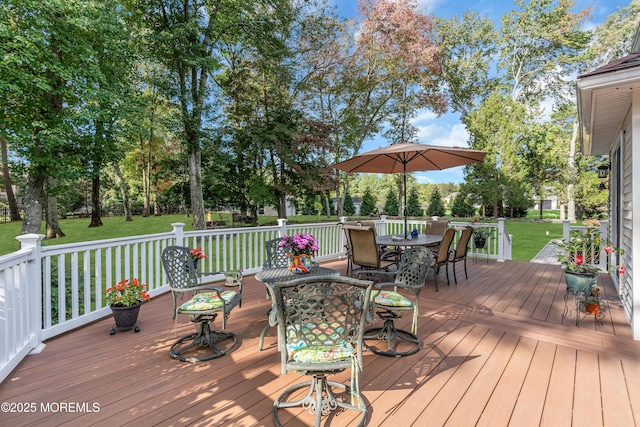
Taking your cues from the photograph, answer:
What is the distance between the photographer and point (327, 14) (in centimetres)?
1237

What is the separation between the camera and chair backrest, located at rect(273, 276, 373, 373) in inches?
65.1

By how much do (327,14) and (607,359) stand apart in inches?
547

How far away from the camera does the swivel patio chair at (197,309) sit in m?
2.60

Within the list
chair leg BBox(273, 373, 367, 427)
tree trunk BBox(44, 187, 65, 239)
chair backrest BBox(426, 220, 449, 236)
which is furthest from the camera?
tree trunk BBox(44, 187, 65, 239)

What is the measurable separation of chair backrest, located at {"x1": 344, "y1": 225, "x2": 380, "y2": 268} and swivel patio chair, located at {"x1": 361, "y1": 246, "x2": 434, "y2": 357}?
1677mm

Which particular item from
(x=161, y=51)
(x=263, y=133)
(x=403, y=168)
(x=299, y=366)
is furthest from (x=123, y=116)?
(x=299, y=366)

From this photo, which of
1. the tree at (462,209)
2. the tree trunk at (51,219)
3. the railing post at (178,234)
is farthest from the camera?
the tree at (462,209)

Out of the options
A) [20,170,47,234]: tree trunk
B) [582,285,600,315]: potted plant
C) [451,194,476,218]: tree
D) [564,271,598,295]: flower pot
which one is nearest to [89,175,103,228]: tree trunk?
[20,170,47,234]: tree trunk

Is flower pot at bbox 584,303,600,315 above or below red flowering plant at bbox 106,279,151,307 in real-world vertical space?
below

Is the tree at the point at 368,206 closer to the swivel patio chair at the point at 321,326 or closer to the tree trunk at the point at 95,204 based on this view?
the tree trunk at the point at 95,204

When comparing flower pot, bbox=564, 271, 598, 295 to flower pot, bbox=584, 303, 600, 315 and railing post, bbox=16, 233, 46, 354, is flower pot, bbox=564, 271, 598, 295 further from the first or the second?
railing post, bbox=16, 233, 46, 354

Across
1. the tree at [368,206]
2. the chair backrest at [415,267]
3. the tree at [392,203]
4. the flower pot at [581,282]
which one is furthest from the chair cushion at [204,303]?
the tree at [368,206]

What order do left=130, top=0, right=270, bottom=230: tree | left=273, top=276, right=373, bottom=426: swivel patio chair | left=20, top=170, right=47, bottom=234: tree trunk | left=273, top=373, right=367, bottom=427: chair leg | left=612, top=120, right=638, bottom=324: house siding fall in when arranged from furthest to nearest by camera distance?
1. left=130, top=0, right=270, bottom=230: tree
2. left=20, top=170, right=47, bottom=234: tree trunk
3. left=612, top=120, right=638, bottom=324: house siding
4. left=273, top=373, right=367, bottom=427: chair leg
5. left=273, top=276, right=373, bottom=426: swivel patio chair

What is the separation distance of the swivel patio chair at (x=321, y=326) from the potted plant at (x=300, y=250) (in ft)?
3.95
